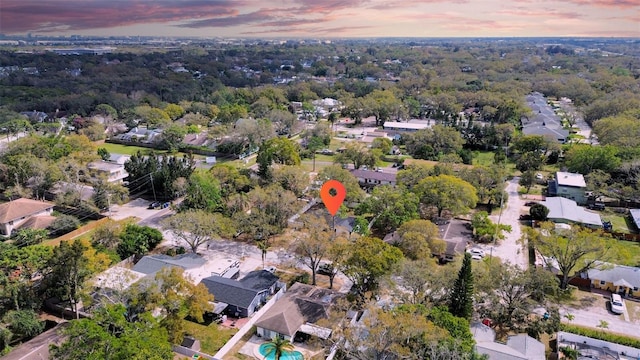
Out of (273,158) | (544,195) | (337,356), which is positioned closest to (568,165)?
(544,195)

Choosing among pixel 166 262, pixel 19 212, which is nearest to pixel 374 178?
pixel 166 262

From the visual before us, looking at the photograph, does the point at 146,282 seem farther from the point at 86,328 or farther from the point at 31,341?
the point at 31,341

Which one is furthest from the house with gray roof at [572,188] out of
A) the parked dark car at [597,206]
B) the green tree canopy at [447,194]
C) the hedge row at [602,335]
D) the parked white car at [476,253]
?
the hedge row at [602,335]

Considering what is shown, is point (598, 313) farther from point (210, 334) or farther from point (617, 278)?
point (210, 334)

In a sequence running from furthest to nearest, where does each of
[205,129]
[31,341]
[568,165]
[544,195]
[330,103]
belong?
[330,103], [205,129], [568,165], [544,195], [31,341]

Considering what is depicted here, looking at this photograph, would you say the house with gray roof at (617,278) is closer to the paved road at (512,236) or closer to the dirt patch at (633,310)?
the dirt patch at (633,310)
